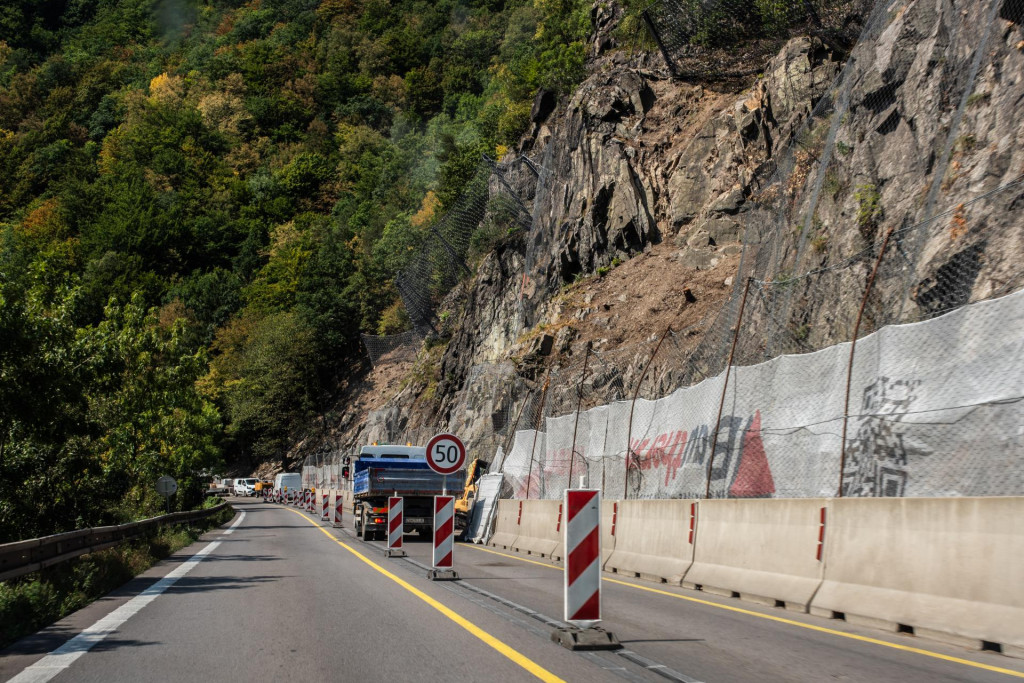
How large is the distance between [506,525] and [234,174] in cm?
10784

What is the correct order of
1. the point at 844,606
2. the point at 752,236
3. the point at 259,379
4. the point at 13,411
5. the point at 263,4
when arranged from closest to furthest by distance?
the point at 844,606, the point at 13,411, the point at 752,236, the point at 259,379, the point at 263,4

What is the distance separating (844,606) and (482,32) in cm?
10302

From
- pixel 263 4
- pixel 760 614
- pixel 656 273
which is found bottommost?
pixel 760 614

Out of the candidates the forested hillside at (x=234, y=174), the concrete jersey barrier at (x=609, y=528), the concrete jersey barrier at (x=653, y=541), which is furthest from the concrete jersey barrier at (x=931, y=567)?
the forested hillside at (x=234, y=174)

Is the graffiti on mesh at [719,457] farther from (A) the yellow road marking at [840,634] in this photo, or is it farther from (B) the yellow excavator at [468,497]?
(B) the yellow excavator at [468,497]

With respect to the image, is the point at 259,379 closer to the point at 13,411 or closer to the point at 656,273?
the point at 656,273

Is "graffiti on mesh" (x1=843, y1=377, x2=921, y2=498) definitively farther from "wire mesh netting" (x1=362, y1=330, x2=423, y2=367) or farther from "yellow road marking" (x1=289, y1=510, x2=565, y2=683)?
"wire mesh netting" (x1=362, y1=330, x2=423, y2=367)

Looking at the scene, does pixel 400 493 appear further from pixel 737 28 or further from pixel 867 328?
pixel 737 28

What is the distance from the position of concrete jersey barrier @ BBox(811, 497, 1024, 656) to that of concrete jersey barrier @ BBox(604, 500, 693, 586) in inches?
140

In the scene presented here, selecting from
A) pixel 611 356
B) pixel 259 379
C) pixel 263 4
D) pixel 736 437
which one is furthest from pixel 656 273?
pixel 263 4

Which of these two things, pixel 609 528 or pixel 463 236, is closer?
pixel 609 528

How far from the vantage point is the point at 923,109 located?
21.0m

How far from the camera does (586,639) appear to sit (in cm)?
744

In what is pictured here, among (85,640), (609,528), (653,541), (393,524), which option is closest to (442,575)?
(653,541)
